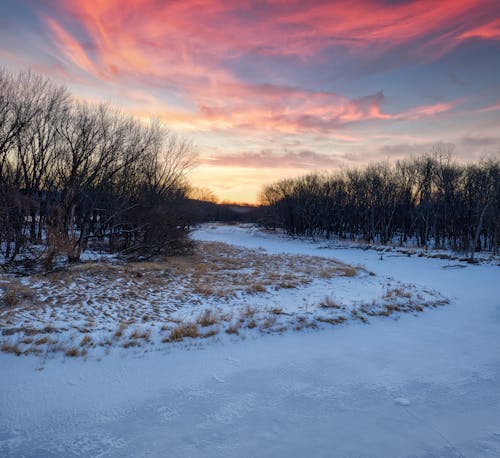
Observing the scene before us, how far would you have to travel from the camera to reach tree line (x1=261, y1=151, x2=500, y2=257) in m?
31.7

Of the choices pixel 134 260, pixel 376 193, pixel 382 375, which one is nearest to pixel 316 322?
pixel 382 375

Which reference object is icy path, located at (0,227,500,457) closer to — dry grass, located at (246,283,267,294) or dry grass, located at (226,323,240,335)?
dry grass, located at (226,323,240,335)

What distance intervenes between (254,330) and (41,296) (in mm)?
6663

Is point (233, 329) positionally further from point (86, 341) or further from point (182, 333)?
point (86, 341)

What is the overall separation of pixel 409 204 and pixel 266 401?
47.3m

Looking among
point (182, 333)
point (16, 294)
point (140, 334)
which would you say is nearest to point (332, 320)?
point (182, 333)

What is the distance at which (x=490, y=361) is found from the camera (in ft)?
18.4

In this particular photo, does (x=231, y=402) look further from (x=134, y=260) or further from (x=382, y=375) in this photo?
(x=134, y=260)

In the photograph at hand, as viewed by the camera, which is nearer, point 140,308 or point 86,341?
point 86,341

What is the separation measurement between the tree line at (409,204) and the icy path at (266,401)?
25531mm

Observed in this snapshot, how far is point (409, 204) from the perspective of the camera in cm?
4422

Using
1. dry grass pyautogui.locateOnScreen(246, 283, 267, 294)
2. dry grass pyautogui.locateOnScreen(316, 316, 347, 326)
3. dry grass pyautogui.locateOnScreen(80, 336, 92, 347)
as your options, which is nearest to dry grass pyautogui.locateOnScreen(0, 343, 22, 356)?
dry grass pyautogui.locateOnScreen(80, 336, 92, 347)

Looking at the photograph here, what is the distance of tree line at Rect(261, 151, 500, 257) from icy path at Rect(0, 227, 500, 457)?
83.8 feet

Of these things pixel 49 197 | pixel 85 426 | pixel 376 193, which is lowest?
pixel 85 426
